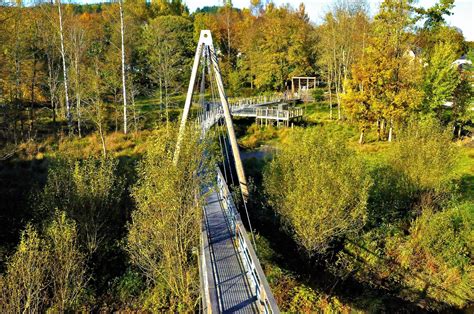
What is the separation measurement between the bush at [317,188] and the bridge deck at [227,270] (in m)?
2.11

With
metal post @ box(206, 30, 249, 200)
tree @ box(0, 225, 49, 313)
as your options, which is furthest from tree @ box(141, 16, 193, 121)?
tree @ box(0, 225, 49, 313)

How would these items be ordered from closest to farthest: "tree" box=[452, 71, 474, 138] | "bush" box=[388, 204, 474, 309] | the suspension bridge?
the suspension bridge < "bush" box=[388, 204, 474, 309] < "tree" box=[452, 71, 474, 138]

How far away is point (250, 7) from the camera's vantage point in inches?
3056

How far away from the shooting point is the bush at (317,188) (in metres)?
11.6

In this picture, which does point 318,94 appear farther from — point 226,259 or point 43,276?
point 43,276

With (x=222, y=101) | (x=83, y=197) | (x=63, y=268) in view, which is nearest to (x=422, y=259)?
(x=222, y=101)

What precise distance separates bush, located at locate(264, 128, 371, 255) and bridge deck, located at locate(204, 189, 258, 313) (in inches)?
83.0

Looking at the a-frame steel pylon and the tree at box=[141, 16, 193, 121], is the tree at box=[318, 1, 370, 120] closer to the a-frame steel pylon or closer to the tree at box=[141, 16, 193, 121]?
the tree at box=[141, 16, 193, 121]

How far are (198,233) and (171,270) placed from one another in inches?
47.0

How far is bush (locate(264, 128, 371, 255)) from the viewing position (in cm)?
1158

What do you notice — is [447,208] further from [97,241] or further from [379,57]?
[97,241]

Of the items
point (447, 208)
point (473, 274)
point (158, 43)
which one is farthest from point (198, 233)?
point (158, 43)

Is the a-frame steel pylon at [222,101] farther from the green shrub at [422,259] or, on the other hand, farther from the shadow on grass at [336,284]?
the green shrub at [422,259]

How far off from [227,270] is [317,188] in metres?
3.74
